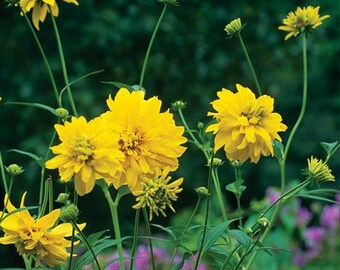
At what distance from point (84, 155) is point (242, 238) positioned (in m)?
0.24

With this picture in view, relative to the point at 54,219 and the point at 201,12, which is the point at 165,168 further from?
the point at 201,12

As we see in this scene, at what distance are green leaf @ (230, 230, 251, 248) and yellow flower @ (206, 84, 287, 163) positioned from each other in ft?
0.33

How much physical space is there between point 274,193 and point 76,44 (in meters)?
0.95

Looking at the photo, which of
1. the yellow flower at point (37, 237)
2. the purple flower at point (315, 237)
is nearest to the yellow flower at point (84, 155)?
the yellow flower at point (37, 237)

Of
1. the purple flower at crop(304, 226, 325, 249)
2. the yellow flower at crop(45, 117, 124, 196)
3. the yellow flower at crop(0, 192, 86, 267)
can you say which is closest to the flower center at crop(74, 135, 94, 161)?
the yellow flower at crop(45, 117, 124, 196)

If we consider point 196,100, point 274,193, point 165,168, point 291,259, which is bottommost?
point 291,259

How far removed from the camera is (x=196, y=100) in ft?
11.3

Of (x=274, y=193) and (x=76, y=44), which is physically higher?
(x=76, y=44)

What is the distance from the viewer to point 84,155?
72 centimetres

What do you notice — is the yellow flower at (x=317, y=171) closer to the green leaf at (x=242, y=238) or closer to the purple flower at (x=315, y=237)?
the green leaf at (x=242, y=238)

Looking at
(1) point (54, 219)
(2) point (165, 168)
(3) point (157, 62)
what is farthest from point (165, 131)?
(3) point (157, 62)

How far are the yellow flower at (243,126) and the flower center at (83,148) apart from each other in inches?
5.4

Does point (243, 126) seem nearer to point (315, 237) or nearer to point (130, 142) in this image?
point (130, 142)

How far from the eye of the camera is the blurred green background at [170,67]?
302cm
